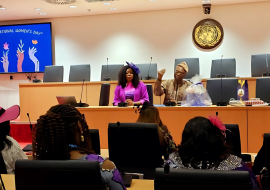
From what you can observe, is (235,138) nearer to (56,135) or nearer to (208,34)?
(56,135)

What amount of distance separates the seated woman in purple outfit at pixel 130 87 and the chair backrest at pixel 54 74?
3.19 metres

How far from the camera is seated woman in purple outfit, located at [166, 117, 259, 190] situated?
1.29m

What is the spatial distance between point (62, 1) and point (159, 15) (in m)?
2.39

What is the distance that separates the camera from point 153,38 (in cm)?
738

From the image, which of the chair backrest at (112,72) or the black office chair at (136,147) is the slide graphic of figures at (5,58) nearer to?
the chair backrest at (112,72)

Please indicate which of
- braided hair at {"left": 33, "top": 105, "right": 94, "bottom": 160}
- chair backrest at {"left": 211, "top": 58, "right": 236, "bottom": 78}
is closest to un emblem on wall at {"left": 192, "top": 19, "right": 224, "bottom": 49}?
chair backrest at {"left": 211, "top": 58, "right": 236, "bottom": 78}

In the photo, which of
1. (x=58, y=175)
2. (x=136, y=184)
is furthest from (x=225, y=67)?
(x=58, y=175)

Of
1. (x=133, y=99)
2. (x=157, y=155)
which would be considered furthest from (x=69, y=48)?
(x=157, y=155)

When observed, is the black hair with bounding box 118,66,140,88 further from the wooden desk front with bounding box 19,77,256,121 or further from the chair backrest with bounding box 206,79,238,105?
the wooden desk front with bounding box 19,77,256,121

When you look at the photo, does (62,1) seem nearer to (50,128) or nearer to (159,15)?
(159,15)

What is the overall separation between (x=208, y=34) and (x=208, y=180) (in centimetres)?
653

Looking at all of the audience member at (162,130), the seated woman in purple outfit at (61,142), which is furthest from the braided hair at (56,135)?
the audience member at (162,130)

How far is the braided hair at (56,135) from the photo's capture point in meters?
1.15

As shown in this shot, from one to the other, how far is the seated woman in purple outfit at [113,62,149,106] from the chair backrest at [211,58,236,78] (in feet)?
9.38
